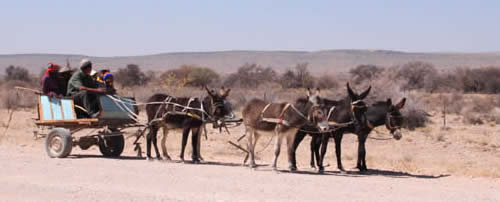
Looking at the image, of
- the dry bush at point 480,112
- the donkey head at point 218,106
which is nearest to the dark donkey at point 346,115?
the donkey head at point 218,106

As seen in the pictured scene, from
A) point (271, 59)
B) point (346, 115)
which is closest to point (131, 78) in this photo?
point (346, 115)

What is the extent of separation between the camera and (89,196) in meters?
11.4

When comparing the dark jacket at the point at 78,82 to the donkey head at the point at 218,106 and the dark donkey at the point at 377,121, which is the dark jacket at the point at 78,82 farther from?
the dark donkey at the point at 377,121

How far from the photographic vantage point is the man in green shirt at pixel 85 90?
1720 cm

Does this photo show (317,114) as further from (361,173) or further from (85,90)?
(85,90)

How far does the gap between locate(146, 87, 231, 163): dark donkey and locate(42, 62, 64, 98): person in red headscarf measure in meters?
2.38

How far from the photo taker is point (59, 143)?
17547 mm

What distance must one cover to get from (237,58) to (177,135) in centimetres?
11873

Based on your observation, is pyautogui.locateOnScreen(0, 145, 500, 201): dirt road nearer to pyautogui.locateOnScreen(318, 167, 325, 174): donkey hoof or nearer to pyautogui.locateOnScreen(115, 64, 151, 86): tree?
pyautogui.locateOnScreen(318, 167, 325, 174): donkey hoof

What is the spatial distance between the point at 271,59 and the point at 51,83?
127 meters

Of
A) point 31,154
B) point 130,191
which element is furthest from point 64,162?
point 130,191

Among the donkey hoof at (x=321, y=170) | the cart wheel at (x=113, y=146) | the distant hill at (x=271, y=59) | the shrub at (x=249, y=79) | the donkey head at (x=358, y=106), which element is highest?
the distant hill at (x=271, y=59)

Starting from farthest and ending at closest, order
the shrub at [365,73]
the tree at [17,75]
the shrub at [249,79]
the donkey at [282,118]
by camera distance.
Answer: the tree at [17,75]
the shrub at [249,79]
the shrub at [365,73]
the donkey at [282,118]

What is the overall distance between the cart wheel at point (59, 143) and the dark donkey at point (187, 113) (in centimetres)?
196
